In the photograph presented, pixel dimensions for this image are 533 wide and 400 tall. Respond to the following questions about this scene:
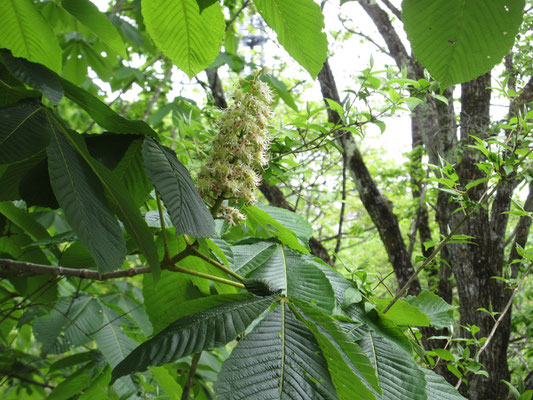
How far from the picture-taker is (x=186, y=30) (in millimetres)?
663

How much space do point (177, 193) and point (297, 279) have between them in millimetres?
387

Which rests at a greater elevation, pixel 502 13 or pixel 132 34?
pixel 132 34

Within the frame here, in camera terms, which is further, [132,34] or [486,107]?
[486,107]

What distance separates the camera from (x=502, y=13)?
1.04 ft

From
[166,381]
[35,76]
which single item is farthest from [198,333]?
[166,381]

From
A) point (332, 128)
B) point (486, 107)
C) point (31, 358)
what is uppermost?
point (486, 107)

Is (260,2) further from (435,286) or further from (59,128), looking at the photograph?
(435,286)

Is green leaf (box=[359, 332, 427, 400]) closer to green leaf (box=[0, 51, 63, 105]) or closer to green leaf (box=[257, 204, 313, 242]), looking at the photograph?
green leaf (box=[257, 204, 313, 242])

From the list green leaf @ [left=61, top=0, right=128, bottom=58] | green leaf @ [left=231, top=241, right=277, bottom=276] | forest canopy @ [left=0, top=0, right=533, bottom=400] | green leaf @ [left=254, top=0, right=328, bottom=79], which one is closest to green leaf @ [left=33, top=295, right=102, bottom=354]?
forest canopy @ [left=0, top=0, right=533, bottom=400]

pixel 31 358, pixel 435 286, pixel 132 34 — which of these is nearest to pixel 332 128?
pixel 132 34

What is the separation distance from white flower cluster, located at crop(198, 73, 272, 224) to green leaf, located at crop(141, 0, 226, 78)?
0.23m

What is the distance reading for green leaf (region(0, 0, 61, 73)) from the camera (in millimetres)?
950

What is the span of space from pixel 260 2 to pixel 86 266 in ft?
2.71

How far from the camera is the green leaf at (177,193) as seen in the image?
613 millimetres
